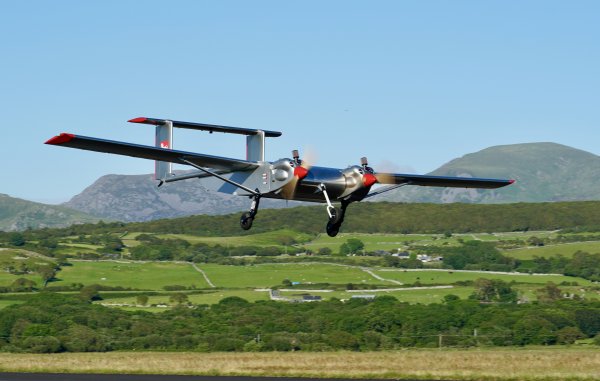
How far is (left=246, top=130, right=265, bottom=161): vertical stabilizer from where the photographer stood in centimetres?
4506

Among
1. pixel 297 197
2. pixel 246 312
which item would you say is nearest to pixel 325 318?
pixel 246 312

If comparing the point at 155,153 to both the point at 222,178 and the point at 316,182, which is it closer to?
the point at 222,178

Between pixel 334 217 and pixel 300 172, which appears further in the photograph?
pixel 300 172

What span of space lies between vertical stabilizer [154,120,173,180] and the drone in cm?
182

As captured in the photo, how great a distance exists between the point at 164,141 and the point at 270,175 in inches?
379

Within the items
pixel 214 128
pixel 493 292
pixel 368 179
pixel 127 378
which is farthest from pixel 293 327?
pixel 368 179

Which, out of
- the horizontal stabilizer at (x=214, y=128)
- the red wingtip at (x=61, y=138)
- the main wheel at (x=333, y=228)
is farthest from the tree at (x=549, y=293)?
the red wingtip at (x=61, y=138)

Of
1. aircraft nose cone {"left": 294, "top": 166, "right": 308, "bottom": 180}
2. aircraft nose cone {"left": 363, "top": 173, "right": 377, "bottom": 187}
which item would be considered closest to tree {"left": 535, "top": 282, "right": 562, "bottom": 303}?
aircraft nose cone {"left": 363, "top": 173, "right": 377, "bottom": 187}

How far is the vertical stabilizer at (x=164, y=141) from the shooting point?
4869 centimetres

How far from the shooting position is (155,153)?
139ft

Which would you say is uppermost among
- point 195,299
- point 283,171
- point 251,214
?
point 283,171

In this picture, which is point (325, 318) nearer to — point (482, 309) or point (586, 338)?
point (482, 309)

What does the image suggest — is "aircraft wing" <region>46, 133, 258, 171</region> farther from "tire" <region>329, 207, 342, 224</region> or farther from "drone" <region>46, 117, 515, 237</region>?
"tire" <region>329, 207, 342, 224</region>

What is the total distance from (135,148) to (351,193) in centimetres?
1021
